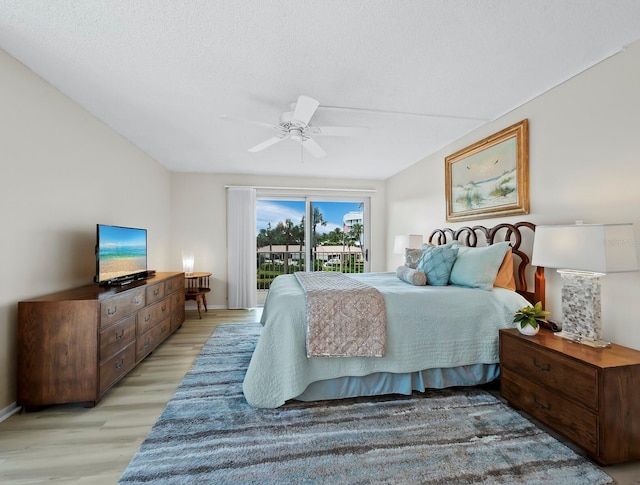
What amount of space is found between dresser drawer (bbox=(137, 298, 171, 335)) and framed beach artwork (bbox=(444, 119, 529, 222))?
354 cm

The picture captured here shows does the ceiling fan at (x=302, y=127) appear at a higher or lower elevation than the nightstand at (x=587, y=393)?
higher

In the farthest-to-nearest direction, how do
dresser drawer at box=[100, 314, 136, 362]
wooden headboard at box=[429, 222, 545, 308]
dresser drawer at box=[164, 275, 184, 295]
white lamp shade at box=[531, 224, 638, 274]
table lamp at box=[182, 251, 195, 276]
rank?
table lamp at box=[182, 251, 195, 276], dresser drawer at box=[164, 275, 184, 295], wooden headboard at box=[429, 222, 545, 308], dresser drawer at box=[100, 314, 136, 362], white lamp shade at box=[531, 224, 638, 274]

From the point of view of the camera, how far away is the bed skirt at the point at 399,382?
7.21ft

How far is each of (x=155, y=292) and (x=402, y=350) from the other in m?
2.56

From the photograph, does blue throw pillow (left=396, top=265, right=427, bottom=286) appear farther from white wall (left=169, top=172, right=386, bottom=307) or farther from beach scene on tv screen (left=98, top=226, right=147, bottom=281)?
white wall (left=169, top=172, right=386, bottom=307)

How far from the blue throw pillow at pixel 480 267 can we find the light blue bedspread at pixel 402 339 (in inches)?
4.3

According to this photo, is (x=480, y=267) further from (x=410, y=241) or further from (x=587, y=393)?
(x=410, y=241)

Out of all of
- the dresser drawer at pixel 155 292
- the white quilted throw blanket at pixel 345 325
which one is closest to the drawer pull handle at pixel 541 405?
the white quilted throw blanket at pixel 345 325

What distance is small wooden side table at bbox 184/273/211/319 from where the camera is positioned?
14.9 feet

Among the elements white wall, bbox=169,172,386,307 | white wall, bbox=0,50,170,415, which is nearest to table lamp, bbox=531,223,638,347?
white wall, bbox=0,50,170,415

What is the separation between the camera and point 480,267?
2545mm

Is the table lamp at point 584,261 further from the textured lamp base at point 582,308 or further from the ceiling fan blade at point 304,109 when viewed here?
the ceiling fan blade at point 304,109

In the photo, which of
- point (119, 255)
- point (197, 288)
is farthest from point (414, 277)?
point (197, 288)

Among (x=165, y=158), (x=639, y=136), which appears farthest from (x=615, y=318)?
(x=165, y=158)
